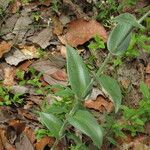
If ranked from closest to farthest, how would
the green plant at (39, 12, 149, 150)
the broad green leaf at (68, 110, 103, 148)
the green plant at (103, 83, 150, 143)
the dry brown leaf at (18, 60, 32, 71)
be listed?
the green plant at (39, 12, 149, 150), the broad green leaf at (68, 110, 103, 148), the green plant at (103, 83, 150, 143), the dry brown leaf at (18, 60, 32, 71)

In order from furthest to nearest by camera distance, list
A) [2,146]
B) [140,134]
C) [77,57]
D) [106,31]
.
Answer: [106,31]
[140,134]
[2,146]
[77,57]

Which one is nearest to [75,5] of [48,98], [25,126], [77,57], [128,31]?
[48,98]

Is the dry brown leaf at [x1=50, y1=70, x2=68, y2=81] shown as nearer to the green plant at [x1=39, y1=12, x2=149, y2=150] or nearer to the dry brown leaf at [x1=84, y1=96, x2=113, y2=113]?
the dry brown leaf at [x1=84, y1=96, x2=113, y2=113]

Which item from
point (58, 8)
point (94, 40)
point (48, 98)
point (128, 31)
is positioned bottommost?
point (48, 98)

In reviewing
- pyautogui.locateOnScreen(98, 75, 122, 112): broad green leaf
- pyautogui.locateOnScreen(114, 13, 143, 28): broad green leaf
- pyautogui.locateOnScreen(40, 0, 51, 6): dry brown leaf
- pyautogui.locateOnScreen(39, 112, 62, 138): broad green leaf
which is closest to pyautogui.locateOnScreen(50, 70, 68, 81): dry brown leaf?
pyautogui.locateOnScreen(40, 0, 51, 6): dry brown leaf

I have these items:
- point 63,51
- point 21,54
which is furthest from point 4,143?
point 63,51

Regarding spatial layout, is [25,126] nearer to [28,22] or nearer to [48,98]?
[48,98]

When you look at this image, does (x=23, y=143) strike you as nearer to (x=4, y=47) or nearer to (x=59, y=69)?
(x=59, y=69)
